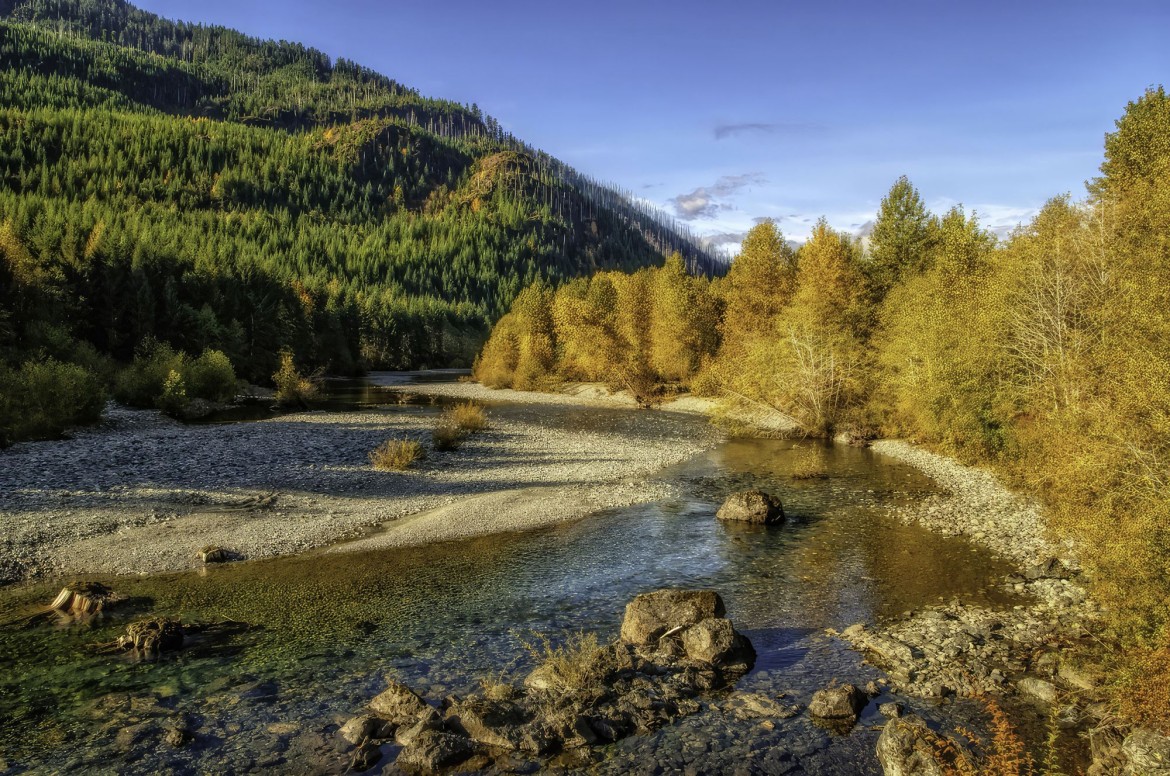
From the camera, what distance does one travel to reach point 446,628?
16.3m

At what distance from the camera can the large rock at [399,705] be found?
1192cm

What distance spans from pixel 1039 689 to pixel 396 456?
97.6 ft

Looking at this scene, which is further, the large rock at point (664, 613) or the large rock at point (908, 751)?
the large rock at point (664, 613)

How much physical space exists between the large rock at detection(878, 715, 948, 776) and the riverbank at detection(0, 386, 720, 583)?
55.4 feet

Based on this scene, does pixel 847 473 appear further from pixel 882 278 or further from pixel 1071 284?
pixel 882 278

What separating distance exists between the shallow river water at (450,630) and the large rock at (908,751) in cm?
43

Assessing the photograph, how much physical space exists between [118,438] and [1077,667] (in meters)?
44.9

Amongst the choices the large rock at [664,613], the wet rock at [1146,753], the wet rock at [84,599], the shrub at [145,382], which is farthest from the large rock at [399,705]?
the shrub at [145,382]

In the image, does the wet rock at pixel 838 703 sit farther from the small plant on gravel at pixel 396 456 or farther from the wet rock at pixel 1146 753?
the small plant on gravel at pixel 396 456

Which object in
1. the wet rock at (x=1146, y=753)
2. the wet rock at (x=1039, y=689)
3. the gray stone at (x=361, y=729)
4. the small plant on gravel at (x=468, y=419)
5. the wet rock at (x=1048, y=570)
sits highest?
the small plant on gravel at (x=468, y=419)

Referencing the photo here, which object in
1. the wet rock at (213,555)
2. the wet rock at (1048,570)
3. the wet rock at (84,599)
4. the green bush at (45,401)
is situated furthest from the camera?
the green bush at (45,401)

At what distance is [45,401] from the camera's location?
3809 centimetres

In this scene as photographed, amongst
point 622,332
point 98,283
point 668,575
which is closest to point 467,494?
point 668,575

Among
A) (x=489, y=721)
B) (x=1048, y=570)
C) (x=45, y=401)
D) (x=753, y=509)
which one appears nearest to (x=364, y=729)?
(x=489, y=721)
